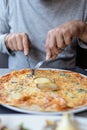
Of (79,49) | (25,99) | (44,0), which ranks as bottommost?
(79,49)

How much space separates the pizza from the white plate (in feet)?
0.25

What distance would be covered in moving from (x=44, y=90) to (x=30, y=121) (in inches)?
7.6

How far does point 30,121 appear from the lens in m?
0.62

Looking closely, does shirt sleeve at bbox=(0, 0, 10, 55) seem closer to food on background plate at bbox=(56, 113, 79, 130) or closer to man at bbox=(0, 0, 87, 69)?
man at bbox=(0, 0, 87, 69)

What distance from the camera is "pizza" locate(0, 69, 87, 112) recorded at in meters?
0.73

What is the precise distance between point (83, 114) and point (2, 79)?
0.30 m

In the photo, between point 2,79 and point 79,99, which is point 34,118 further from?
point 2,79

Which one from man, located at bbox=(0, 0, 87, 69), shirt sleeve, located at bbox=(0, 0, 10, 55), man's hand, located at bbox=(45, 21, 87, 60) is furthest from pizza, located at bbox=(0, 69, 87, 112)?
shirt sleeve, located at bbox=(0, 0, 10, 55)

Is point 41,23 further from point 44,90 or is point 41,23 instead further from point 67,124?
point 67,124

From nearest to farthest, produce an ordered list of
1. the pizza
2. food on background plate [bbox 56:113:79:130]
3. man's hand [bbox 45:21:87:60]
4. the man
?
food on background plate [bbox 56:113:79:130] < the pizza < man's hand [bbox 45:21:87:60] < the man

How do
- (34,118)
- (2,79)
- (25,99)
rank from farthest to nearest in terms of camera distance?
(2,79) → (25,99) → (34,118)

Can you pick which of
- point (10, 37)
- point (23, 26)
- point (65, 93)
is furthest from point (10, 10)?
point (65, 93)

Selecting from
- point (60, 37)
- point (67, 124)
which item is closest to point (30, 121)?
point (67, 124)

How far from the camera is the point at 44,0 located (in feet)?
3.88
